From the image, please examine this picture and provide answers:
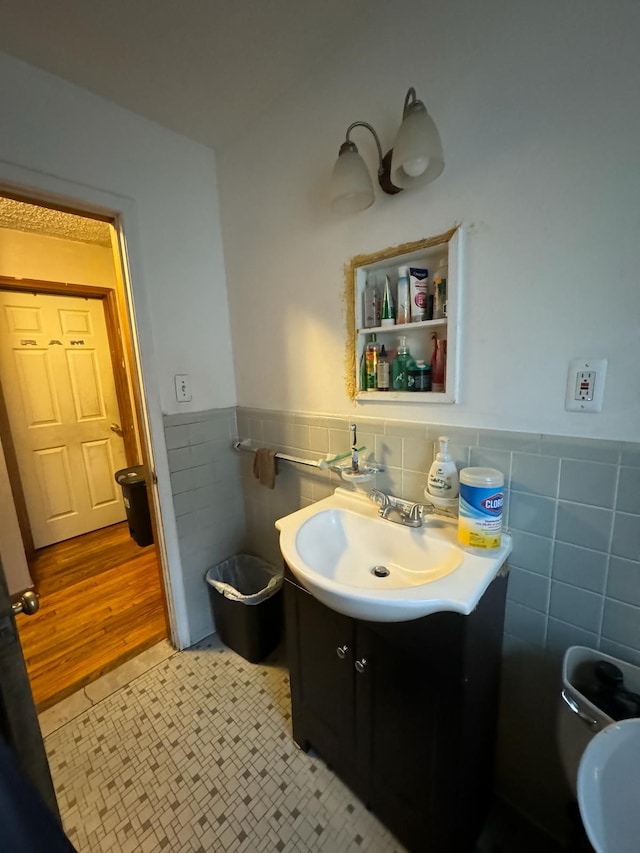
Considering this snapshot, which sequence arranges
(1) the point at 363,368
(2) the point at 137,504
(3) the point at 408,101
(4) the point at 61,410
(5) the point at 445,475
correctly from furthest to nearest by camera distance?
1. (4) the point at 61,410
2. (2) the point at 137,504
3. (1) the point at 363,368
4. (5) the point at 445,475
5. (3) the point at 408,101

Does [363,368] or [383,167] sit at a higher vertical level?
[383,167]

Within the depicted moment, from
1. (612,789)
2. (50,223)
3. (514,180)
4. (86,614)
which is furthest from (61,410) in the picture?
(612,789)

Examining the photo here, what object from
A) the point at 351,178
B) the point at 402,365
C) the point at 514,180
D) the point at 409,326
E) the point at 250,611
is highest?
the point at 351,178

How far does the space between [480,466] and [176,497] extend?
52.2 inches

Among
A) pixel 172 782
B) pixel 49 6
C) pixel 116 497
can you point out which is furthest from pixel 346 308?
pixel 116 497

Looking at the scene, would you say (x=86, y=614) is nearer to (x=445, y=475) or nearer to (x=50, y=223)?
(x=445, y=475)

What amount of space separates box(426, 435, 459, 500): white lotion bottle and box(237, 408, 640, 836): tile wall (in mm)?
50

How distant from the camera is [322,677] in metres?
1.08

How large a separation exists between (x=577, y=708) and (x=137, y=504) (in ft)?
8.43

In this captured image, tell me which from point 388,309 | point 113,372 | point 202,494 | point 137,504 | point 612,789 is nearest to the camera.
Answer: point 612,789

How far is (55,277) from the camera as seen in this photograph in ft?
8.33

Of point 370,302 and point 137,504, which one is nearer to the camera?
point 370,302

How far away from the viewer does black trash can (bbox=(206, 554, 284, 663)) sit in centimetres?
156

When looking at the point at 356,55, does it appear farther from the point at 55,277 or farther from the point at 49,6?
the point at 55,277
